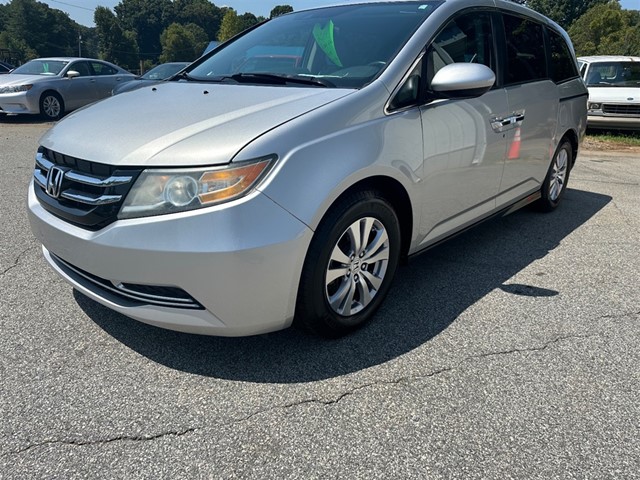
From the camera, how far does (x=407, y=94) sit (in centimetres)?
269

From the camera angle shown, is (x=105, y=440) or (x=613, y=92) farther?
(x=613, y=92)

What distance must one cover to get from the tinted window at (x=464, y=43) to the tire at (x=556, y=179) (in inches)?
61.5

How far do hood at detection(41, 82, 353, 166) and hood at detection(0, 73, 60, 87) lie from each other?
9.92 metres

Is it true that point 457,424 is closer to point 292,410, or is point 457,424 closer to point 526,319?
point 292,410

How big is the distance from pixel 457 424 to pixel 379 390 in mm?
355

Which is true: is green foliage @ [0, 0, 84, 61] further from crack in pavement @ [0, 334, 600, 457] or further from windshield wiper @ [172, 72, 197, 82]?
crack in pavement @ [0, 334, 600, 457]

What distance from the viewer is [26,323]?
8.90ft

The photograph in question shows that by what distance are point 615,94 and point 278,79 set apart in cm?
1017

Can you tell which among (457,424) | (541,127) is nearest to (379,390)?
(457,424)

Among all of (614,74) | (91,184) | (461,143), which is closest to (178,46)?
(614,74)

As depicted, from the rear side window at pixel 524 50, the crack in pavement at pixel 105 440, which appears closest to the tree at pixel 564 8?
the rear side window at pixel 524 50

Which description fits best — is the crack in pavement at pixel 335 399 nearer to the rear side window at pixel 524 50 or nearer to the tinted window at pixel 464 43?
the tinted window at pixel 464 43

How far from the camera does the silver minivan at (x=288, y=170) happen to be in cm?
205

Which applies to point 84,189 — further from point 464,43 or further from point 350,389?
point 464,43
